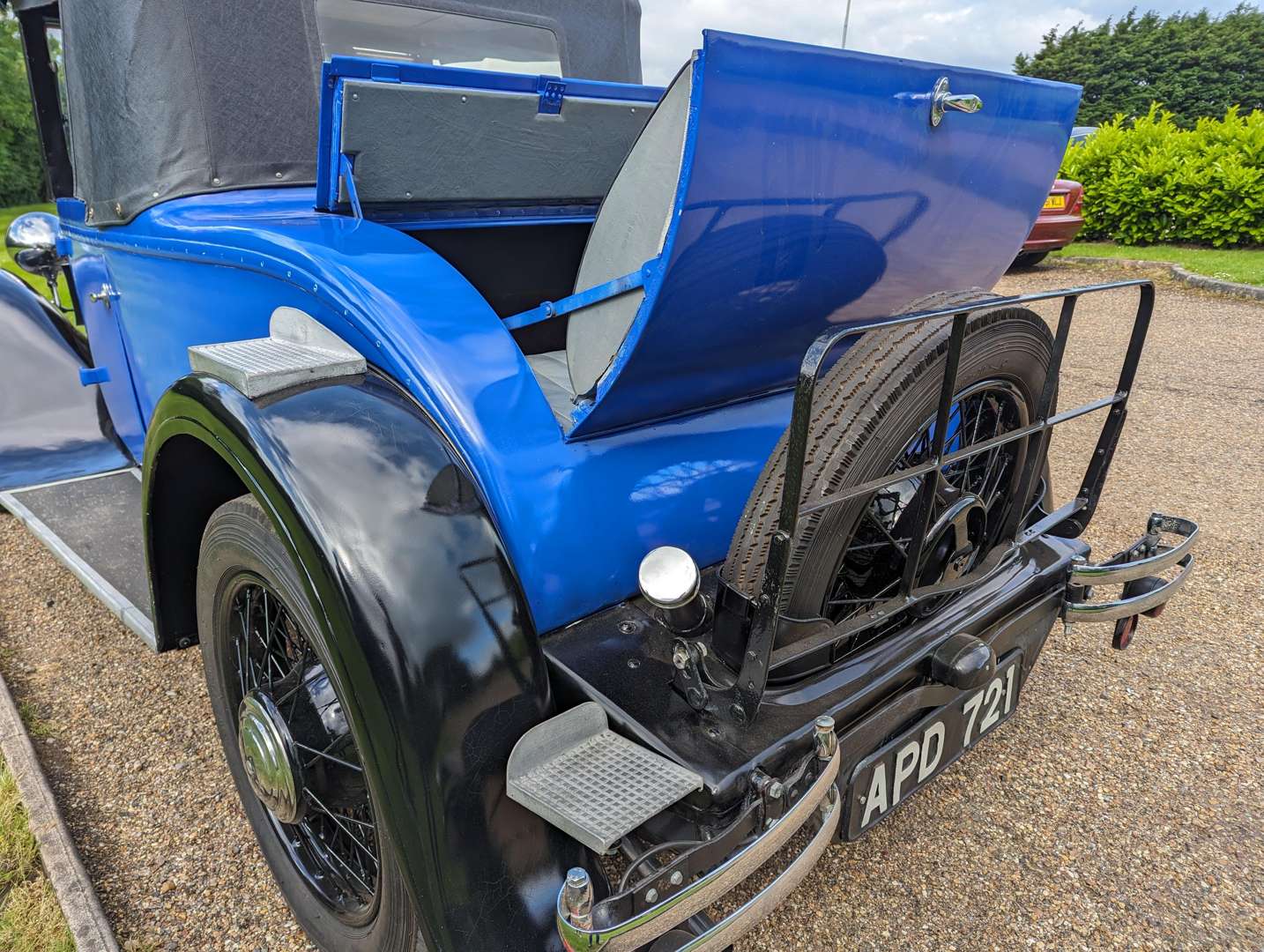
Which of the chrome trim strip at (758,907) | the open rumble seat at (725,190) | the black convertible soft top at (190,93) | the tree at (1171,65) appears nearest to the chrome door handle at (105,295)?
the black convertible soft top at (190,93)

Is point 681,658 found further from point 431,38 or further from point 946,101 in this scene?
point 431,38

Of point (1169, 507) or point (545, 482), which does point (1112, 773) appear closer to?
point (545, 482)

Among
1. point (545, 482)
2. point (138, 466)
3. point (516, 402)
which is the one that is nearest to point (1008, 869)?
point (545, 482)

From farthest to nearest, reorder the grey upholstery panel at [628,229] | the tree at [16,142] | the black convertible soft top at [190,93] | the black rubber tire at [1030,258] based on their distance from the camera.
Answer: the tree at [16,142]
the black rubber tire at [1030,258]
the black convertible soft top at [190,93]
the grey upholstery panel at [628,229]

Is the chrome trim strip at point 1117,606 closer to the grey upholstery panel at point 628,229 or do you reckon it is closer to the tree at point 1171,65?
the grey upholstery panel at point 628,229

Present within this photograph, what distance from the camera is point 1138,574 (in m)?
2.17

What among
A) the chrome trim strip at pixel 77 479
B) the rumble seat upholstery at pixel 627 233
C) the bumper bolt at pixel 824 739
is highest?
the rumble seat upholstery at pixel 627 233

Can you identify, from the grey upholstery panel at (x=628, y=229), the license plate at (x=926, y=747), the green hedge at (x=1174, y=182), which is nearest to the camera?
the grey upholstery panel at (x=628, y=229)

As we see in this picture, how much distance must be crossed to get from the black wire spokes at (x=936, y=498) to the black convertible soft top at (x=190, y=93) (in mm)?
2048

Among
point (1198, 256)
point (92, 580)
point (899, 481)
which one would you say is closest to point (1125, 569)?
point (899, 481)

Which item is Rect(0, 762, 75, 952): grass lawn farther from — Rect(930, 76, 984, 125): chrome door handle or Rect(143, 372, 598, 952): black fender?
Rect(930, 76, 984, 125): chrome door handle

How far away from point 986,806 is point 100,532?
328cm

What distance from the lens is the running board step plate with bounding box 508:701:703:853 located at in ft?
4.15

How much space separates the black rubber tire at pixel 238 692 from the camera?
1.49m
